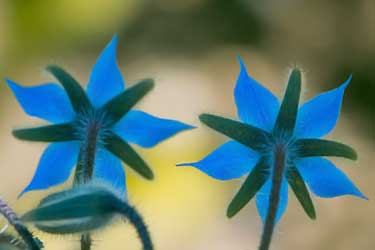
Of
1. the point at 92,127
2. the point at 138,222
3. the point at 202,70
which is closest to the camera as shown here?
the point at 138,222

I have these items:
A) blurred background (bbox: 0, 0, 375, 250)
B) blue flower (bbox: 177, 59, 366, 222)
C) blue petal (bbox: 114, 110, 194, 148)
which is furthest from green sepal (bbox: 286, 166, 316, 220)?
blurred background (bbox: 0, 0, 375, 250)

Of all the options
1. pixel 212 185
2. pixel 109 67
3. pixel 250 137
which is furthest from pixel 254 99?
pixel 212 185

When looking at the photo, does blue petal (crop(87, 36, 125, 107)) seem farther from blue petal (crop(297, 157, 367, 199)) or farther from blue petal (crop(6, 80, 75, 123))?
blue petal (crop(297, 157, 367, 199))

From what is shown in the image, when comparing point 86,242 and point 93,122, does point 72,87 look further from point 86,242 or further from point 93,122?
point 86,242

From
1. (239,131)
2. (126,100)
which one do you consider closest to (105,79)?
(126,100)

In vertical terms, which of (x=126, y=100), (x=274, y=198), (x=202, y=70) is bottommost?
(x=274, y=198)

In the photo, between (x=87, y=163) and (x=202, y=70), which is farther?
(x=202, y=70)

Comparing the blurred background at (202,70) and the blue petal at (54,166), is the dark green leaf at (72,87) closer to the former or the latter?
the blue petal at (54,166)

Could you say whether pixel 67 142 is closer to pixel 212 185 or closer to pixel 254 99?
pixel 254 99
